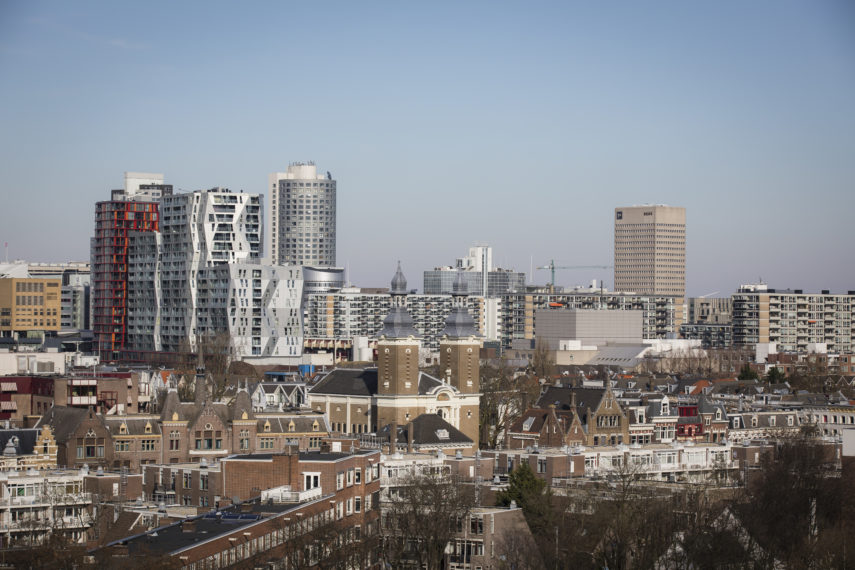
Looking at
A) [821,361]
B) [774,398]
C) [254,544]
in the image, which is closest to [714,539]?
[254,544]

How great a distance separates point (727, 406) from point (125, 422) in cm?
4974

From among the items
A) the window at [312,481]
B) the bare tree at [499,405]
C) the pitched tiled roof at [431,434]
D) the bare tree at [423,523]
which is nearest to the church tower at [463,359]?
the bare tree at [499,405]

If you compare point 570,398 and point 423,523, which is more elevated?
point 570,398

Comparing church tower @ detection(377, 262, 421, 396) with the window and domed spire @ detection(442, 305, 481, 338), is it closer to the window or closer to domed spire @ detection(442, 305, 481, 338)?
domed spire @ detection(442, 305, 481, 338)

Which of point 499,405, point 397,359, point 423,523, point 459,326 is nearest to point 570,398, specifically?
point 459,326

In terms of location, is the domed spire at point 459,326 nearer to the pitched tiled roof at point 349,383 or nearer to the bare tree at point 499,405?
the pitched tiled roof at point 349,383

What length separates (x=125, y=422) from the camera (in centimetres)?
9475

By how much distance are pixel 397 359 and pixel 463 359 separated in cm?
573

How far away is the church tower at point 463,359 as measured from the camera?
114m

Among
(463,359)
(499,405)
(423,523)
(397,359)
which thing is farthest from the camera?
(499,405)

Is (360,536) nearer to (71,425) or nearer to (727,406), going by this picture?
(71,425)

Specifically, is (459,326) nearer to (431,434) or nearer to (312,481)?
(431,434)

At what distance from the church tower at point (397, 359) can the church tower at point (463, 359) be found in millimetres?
3157

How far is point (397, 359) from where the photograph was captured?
111m
